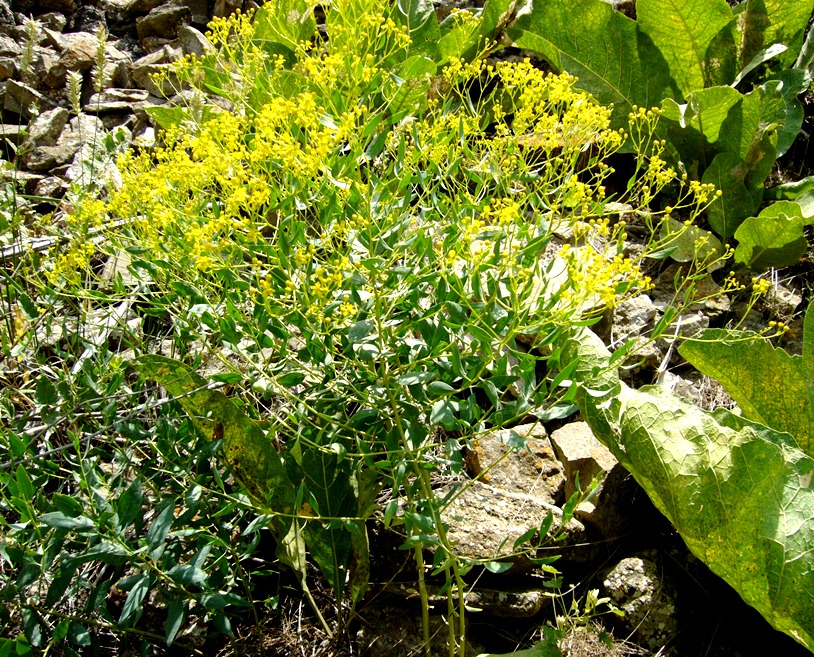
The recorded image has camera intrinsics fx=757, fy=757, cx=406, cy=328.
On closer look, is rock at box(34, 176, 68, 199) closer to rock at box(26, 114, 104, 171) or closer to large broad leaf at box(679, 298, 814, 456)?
rock at box(26, 114, 104, 171)

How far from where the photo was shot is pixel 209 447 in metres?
1.72

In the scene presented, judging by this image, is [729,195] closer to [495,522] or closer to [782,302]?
[782,302]

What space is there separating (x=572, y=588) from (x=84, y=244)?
1.51 metres

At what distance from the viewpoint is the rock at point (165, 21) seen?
12.0 feet

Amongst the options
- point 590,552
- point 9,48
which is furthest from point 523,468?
point 9,48

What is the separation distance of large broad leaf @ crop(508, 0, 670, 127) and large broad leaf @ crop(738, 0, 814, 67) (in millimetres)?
340

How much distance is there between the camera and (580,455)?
2211 mm

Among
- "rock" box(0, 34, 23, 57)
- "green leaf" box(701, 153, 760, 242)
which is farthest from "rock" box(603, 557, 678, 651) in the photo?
"rock" box(0, 34, 23, 57)

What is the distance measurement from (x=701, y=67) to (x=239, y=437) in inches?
94.3

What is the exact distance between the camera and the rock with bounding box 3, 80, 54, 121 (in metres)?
3.26

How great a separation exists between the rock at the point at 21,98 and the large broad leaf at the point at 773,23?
294cm

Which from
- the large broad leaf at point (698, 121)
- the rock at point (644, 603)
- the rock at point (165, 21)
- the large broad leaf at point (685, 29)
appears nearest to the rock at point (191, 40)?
the rock at point (165, 21)

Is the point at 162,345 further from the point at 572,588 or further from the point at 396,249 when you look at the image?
the point at 572,588

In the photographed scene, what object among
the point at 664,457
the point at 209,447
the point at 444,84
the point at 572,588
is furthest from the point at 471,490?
the point at 444,84
